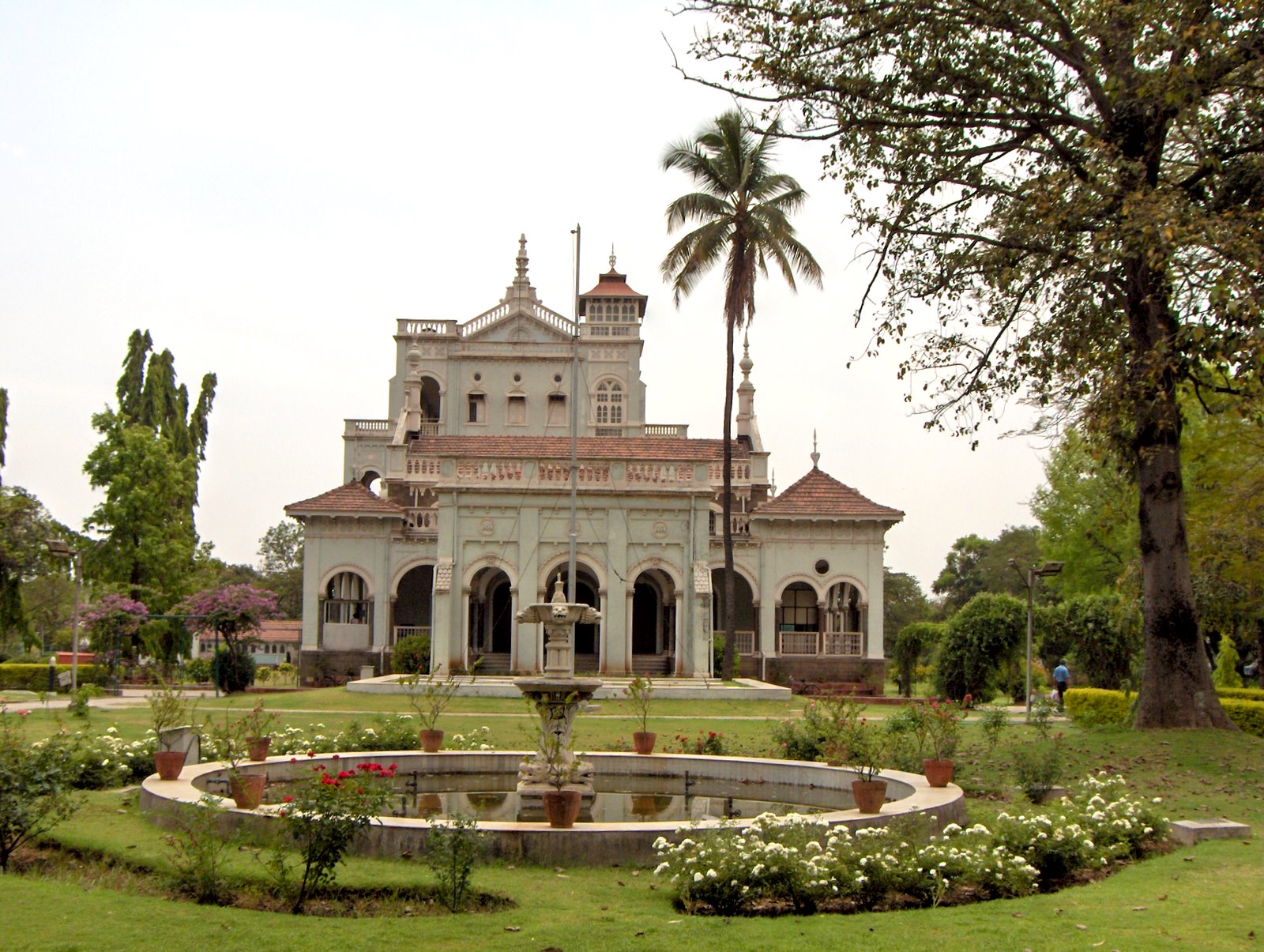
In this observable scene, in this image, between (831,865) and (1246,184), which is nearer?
(831,865)

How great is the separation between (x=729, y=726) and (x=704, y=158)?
19.0 meters

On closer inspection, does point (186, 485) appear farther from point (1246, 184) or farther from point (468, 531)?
point (1246, 184)

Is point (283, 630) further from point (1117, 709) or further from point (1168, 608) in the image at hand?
point (1168, 608)

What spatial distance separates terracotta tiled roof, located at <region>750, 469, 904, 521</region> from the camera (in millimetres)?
41250

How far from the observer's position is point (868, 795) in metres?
11.8

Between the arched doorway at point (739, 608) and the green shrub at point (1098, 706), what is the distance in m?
15.8

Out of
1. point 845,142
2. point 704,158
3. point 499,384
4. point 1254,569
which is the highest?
point 704,158

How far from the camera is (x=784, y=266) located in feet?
118

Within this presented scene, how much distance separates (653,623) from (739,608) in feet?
11.4

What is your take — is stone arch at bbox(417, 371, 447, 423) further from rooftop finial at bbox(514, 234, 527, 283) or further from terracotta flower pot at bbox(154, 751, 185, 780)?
terracotta flower pot at bbox(154, 751, 185, 780)

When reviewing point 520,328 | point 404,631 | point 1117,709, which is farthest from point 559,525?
point 520,328

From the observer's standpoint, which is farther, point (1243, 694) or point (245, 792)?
point (1243, 694)

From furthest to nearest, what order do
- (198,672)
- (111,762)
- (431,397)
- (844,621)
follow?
(431,397)
(844,621)
(198,672)
(111,762)

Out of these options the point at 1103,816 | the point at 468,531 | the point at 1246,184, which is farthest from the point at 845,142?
the point at 468,531
